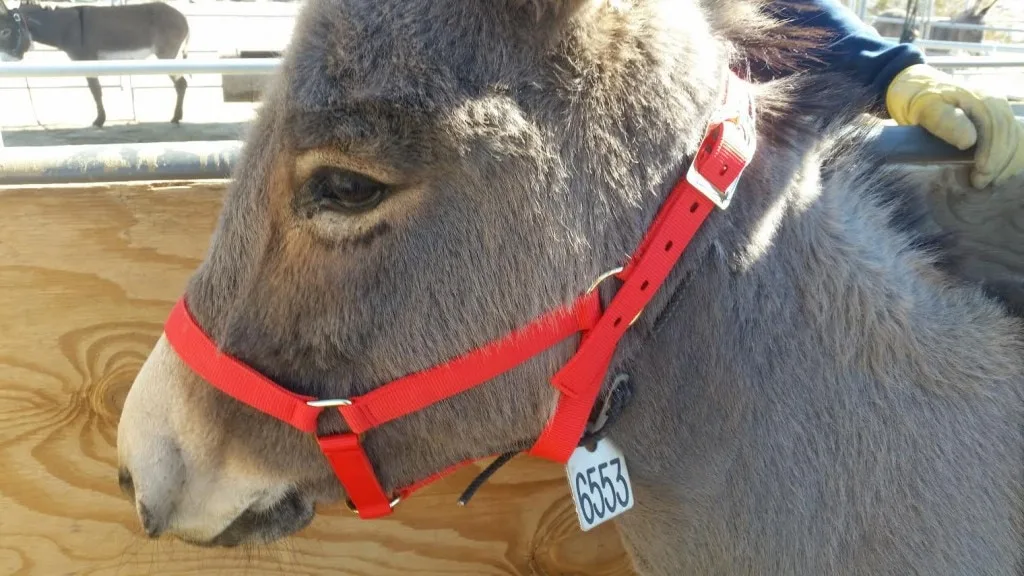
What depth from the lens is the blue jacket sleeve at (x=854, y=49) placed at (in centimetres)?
200

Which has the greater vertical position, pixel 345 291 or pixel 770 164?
pixel 770 164

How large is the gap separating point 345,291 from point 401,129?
312 millimetres

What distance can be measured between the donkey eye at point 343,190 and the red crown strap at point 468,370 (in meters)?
0.33

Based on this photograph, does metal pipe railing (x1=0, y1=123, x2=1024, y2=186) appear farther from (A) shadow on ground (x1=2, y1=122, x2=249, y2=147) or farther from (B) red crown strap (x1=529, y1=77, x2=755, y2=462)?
(A) shadow on ground (x1=2, y1=122, x2=249, y2=147)

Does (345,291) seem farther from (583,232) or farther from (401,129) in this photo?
(583,232)

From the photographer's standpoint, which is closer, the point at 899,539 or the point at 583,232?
the point at 583,232

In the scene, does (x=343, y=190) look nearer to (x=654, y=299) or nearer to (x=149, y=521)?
(x=654, y=299)

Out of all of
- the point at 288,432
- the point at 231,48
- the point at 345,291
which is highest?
the point at 345,291

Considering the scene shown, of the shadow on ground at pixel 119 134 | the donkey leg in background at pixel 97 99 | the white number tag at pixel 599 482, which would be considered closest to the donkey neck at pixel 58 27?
the donkey leg in background at pixel 97 99

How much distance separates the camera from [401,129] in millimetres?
1288

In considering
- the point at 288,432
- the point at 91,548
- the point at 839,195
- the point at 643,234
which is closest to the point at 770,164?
the point at 839,195

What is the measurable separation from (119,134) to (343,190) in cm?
1194

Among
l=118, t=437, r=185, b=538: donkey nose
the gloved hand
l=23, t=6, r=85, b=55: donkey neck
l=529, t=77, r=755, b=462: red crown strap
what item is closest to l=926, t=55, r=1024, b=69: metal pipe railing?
the gloved hand

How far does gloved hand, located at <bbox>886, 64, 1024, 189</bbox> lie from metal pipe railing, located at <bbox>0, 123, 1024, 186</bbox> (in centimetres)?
5
